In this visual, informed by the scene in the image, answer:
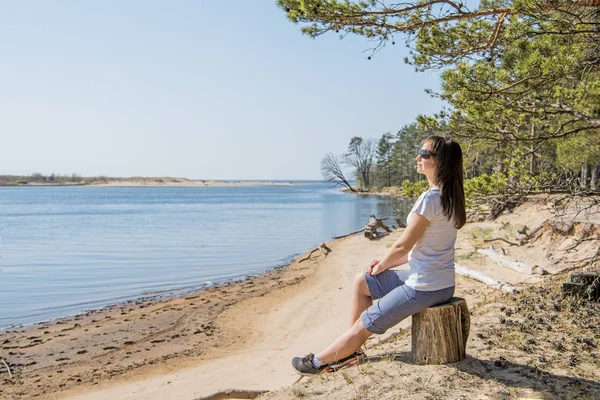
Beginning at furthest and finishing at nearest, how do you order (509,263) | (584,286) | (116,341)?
(509,263) → (116,341) → (584,286)

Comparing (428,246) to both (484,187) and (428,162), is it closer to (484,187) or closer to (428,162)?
(428,162)

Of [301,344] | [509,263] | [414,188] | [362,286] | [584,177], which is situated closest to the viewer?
[362,286]

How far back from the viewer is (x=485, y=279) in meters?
8.37

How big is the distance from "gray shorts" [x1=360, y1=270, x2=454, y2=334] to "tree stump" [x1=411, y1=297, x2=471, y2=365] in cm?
8

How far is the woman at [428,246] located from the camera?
3.63 metres

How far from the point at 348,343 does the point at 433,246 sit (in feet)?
3.61

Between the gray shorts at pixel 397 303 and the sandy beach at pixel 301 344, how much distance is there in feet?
1.44

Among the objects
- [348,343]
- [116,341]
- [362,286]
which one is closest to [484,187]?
[362,286]

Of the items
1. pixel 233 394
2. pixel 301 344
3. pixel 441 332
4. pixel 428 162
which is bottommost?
pixel 301 344

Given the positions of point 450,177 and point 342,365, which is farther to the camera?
point 342,365

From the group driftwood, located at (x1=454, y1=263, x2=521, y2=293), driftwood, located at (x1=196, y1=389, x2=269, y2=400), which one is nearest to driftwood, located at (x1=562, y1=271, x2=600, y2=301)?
driftwood, located at (x1=454, y1=263, x2=521, y2=293)

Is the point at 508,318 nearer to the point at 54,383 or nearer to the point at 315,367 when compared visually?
the point at 315,367

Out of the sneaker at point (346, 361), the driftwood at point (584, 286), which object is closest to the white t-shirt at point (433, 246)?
the sneaker at point (346, 361)

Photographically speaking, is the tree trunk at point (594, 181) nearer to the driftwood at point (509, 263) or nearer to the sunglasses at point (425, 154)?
the driftwood at point (509, 263)
